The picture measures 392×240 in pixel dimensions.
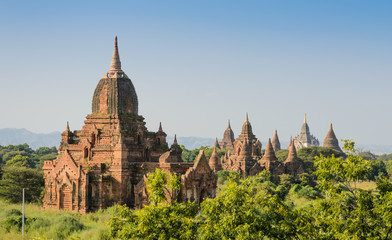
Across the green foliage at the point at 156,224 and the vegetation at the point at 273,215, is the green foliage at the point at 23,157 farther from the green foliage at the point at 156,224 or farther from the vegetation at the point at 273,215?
the vegetation at the point at 273,215

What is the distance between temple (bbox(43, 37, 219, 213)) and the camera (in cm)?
4141

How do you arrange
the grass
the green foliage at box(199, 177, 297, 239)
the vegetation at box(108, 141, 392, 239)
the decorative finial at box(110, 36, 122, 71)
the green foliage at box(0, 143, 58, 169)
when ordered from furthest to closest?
1. the green foliage at box(0, 143, 58, 169)
2. the decorative finial at box(110, 36, 122, 71)
3. the grass
4. the vegetation at box(108, 141, 392, 239)
5. the green foliage at box(199, 177, 297, 239)

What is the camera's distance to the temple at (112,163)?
41406 millimetres

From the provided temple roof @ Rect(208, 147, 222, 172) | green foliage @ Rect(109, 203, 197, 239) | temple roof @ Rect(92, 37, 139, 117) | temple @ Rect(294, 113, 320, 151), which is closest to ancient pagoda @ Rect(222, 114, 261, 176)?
temple roof @ Rect(208, 147, 222, 172)

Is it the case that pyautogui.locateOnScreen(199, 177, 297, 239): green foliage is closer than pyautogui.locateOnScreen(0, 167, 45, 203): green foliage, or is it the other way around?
pyautogui.locateOnScreen(199, 177, 297, 239): green foliage

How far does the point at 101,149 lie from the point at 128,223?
2096cm

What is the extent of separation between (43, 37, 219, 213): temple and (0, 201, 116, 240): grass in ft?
5.76

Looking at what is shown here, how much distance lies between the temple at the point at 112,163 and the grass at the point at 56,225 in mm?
1757

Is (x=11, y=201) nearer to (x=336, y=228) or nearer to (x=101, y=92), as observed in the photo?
(x=101, y=92)

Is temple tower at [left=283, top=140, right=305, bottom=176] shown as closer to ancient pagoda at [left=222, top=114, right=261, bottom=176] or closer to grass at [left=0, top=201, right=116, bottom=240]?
ancient pagoda at [left=222, top=114, right=261, bottom=176]

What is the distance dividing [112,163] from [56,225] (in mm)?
8324

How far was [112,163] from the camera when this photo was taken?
42.3m

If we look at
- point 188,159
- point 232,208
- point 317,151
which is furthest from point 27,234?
point 188,159

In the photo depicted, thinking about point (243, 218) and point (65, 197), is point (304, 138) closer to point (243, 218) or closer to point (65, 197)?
point (65, 197)
